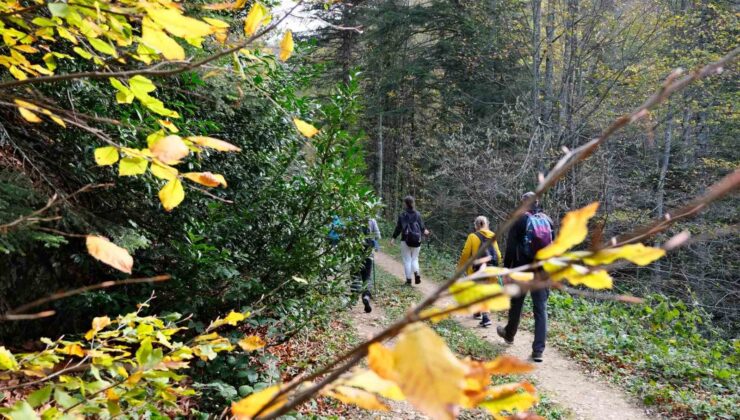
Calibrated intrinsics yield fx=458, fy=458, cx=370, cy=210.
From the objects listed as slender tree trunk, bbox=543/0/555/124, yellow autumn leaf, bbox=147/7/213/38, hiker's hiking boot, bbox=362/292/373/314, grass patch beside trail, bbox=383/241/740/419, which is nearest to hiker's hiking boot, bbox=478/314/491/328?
grass patch beside trail, bbox=383/241/740/419

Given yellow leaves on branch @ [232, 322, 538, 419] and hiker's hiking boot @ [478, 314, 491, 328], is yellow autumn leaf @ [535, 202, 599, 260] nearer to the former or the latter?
yellow leaves on branch @ [232, 322, 538, 419]

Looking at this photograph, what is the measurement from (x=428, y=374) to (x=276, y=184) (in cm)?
437

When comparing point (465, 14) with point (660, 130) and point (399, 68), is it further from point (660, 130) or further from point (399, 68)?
point (660, 130)

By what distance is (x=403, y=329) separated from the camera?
0.52 metres

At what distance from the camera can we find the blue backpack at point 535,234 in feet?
18.0

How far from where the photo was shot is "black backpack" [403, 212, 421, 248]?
33.4 ft

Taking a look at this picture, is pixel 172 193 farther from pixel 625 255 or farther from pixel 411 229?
pixel 411 229

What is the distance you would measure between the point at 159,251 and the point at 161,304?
475 mm

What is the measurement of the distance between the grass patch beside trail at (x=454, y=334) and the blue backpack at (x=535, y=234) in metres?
1.61

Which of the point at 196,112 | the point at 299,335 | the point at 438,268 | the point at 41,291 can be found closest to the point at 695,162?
the point at 438,268

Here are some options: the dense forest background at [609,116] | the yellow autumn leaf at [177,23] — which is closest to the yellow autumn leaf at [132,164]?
the yellow autumn leaf at [177,23]

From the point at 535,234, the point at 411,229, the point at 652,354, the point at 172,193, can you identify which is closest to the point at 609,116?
the point at 411,229

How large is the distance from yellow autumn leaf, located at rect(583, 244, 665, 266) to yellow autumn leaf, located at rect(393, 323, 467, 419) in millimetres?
243

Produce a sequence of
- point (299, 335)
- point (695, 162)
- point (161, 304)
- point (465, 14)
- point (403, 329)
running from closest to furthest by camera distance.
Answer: point (403, 329) → point (161, 304) → point (299, 335) → point (695, 162) → point (465, 14)
